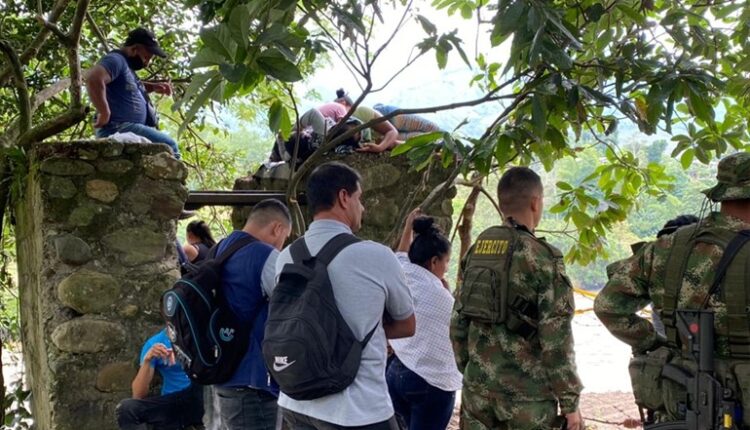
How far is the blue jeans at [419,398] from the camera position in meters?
3.86

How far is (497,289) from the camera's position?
10.4 feet

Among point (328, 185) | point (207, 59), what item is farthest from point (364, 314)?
point (207, 59)

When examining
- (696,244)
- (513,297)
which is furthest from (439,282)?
(696,244)

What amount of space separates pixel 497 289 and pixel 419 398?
941 millimetres

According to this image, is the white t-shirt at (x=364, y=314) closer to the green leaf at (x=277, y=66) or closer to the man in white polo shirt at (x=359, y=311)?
the man in white polo shirt at (x=359, y=311)

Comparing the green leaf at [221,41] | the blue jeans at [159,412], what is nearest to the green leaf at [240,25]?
the green leaf at [221,41]

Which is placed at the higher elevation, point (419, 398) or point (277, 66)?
point (277, 66)

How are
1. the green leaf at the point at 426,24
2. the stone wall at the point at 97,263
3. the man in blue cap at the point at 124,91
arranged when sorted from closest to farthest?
1. the green leaf at the point at 426,24
2. the stone wall at the point at 97,263
3. the man in blue cap at the point at 124,91

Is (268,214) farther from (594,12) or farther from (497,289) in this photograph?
(594,12)

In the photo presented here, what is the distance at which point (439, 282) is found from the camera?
389cm

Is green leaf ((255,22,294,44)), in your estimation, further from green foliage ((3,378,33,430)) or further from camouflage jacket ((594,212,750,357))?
green foliage ((3,378,33,430))

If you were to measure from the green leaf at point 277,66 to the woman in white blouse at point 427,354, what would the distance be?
5.74ft

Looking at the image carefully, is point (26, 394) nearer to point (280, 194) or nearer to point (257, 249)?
point (280, 194)

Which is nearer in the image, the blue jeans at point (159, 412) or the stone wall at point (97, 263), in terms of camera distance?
the blue jeans at point (159, 412)
